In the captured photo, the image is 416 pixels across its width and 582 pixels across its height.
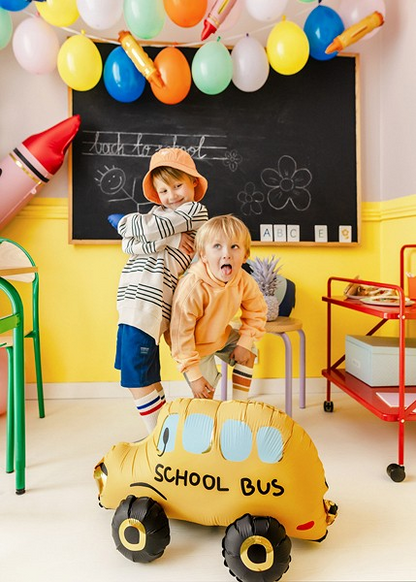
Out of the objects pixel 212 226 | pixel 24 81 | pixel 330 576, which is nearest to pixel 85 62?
pixel 24 81

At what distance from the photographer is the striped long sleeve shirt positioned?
1.66m

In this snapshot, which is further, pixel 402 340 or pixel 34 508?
pixel 402 340

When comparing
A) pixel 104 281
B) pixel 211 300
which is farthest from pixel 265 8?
pixel 104 281

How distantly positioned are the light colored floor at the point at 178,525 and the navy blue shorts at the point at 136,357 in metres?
0.35

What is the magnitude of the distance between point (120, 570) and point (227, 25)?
216 centimetres

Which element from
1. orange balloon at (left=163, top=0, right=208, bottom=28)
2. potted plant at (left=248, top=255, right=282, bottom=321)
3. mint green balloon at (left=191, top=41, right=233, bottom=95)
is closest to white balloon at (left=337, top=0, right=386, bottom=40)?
mint green balloon at (left=191, top=41, right=233, bottom=95)

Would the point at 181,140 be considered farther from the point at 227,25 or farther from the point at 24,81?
the point at 24,81

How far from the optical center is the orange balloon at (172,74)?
2.21 m

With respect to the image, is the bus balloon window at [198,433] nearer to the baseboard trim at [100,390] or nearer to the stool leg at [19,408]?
the stool leg at [19,408]

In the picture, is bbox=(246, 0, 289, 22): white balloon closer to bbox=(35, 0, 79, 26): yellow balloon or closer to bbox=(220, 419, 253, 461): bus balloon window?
bbox=(35, 0, 79, 26): yellow balloon

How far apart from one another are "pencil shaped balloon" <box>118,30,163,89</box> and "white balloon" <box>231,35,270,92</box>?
1.25ft

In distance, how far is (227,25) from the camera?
2248 mm

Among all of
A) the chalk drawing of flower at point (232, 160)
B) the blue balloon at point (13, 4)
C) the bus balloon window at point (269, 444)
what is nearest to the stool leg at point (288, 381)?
the chalk drawing of flower at point (232, 160)

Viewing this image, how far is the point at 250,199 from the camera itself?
8.51ft
